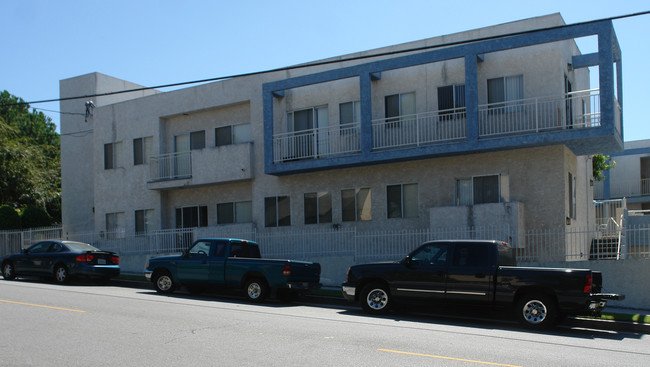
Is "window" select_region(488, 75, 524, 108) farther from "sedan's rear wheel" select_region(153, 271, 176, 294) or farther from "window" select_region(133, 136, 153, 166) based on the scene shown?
"window" select_region(133, 136, 153, 166)

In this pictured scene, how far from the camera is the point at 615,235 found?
753 inches

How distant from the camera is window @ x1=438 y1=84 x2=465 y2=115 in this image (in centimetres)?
1980

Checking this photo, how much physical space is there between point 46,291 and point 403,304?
361 inches

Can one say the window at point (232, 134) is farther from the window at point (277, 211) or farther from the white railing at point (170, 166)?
the window at point (277, 211)

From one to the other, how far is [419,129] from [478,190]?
263 cm

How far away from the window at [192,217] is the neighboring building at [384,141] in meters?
0.06

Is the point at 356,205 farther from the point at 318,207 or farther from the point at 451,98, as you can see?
the point at 451,98

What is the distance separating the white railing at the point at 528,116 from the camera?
1809cm

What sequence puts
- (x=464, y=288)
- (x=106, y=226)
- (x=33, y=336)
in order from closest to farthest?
(x=33, y=336)
(x=464, y=288)
(x=106, y=226)

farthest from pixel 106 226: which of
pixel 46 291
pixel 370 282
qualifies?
pixel 370 282

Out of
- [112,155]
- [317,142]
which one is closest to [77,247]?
[317,142]

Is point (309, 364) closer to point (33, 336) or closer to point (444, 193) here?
point (33, 336)

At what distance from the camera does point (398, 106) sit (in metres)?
20.9

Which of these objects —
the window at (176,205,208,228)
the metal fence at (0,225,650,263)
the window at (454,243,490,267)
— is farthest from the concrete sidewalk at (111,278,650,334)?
the window at (176,205,208,228)
